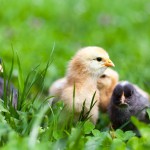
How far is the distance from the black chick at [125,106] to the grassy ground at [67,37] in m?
0.72

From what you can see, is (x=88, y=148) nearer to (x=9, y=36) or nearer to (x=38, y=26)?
(x=9, y=36)

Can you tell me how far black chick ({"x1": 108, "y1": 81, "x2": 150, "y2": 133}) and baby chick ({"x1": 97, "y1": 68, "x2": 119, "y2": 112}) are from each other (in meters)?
0.41

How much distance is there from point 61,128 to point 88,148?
365mm

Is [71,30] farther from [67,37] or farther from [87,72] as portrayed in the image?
[87,72]

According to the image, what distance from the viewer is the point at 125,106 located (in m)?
5.96

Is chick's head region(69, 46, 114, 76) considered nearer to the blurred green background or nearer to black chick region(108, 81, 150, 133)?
black chick region(108, 81, 150, 133)

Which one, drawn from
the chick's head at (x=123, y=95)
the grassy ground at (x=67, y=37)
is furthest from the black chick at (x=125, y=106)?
the grassy ground at (x=67, y=37)

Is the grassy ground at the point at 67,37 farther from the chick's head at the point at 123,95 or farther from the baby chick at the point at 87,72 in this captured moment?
the chick's head at the point at 123,95

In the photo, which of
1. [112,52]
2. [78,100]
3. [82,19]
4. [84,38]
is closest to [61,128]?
[78,100]

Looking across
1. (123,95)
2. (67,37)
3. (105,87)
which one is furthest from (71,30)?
(123,95)

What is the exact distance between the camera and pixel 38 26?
33.4 feet

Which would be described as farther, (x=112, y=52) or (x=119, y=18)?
(x=119, y=18)

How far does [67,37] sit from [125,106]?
170 inches

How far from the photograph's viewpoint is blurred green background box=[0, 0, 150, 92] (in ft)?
28.4
